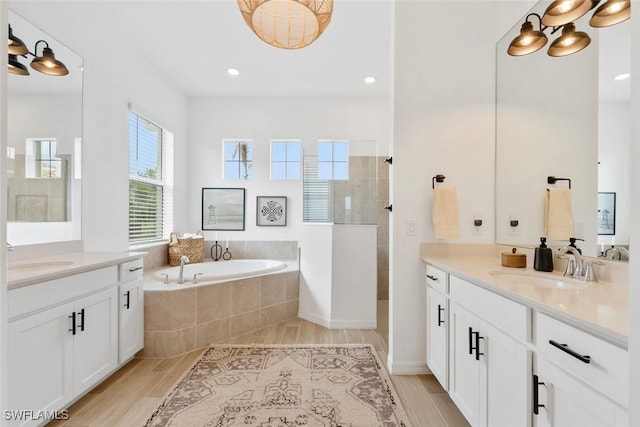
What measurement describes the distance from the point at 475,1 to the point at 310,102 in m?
2.45

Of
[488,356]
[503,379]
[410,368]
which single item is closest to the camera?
[503,379]

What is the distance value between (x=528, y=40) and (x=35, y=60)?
129 inches

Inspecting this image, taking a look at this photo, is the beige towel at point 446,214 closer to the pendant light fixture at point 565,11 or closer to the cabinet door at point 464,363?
the cabinet door at point 464,363

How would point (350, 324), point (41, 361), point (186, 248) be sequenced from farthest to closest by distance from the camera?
point (186, 248) → point (350, 324) → point (41, 361)

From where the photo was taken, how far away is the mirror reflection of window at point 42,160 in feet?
6.46

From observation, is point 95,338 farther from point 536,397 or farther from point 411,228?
point 536,397

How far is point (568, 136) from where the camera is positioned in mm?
1659

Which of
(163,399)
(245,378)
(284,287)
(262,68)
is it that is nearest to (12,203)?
(163,399)

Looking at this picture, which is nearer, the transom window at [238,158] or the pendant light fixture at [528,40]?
the pendant light fixture at [528,40]

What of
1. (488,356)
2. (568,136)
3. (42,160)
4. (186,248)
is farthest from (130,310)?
(568,136)

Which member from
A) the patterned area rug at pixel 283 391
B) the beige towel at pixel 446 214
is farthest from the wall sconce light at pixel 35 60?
the beige towel at pixel 446 214

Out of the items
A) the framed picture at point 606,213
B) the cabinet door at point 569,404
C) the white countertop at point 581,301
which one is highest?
the framed picture at point 606,213

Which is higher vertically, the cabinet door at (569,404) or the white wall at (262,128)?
the white wall at (262,128)

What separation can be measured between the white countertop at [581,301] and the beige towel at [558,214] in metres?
0.24
